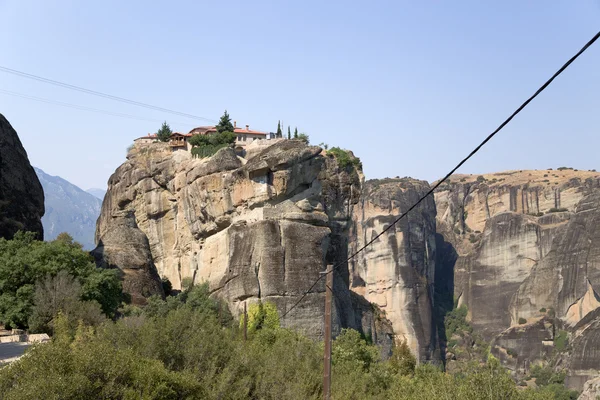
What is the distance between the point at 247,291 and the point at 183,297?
4.94m

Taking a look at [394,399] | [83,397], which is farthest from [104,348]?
[394,399]

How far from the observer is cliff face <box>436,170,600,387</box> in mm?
129500

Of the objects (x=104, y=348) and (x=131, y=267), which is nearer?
(x=104, y=348)

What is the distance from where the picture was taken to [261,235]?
52.8 metres

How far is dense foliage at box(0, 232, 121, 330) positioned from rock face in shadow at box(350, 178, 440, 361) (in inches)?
3809

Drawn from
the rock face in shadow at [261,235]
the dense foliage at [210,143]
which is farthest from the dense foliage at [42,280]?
the dense foliage at [210,143]

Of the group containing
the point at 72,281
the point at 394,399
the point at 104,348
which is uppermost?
the point at 72,281

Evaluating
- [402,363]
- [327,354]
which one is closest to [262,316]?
[402,363]

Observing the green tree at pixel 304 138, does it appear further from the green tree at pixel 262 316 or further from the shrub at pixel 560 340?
the shrub at pixel 560 340

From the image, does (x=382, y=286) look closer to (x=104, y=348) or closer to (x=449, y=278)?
(x=449, y=278)

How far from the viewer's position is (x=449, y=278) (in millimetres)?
167750

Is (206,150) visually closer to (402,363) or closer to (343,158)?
(343,158)

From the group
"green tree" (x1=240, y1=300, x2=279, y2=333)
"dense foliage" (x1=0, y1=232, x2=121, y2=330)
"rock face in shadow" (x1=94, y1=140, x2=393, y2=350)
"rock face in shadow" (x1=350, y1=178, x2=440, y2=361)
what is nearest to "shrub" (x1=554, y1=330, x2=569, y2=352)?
"rock face in shadow" (x1=350, y1=178, x2=440, y2=361)

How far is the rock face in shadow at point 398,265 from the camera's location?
134500 mm
